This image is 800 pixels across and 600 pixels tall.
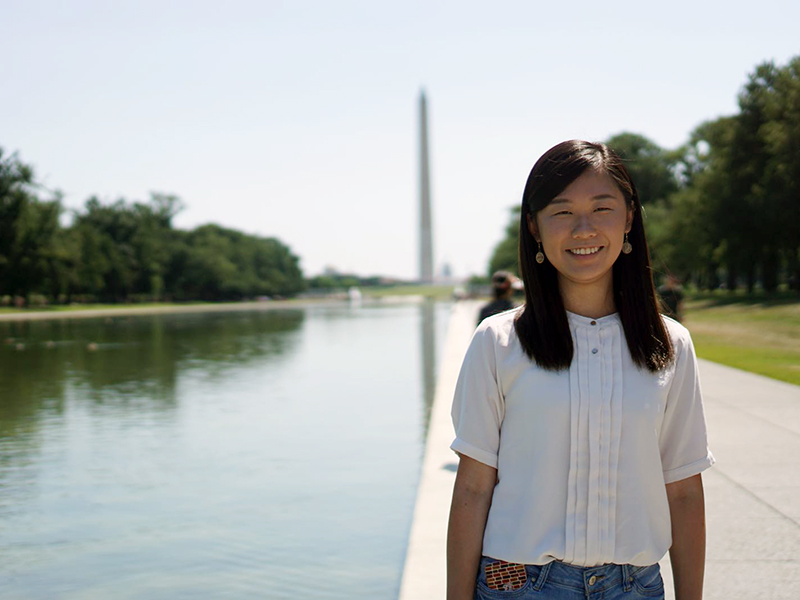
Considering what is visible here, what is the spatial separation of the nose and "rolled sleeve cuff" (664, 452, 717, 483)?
0.57 meters

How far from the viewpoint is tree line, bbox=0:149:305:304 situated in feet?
210

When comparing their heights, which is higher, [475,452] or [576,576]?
[475,452]

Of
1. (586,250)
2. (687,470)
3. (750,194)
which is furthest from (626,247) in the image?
(750,194)

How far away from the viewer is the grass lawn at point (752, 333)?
51.9 ft

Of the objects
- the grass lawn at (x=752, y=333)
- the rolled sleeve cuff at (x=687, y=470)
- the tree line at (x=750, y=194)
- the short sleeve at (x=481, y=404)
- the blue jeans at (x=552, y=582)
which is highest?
the tree line at (x=750, y=194)

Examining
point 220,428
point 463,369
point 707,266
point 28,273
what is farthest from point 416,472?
point 28,273

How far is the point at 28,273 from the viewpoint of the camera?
6419 cm

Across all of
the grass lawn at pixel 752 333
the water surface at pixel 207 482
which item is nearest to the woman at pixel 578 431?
the water surface at pixel 207 482

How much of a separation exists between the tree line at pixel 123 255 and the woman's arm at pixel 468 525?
6485 centimetres

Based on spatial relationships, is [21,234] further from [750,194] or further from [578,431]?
[578,431]

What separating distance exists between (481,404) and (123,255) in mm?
86244

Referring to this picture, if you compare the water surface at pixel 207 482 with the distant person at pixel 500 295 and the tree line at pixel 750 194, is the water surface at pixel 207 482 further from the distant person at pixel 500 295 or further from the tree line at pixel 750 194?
the tree line at pixel 750 194

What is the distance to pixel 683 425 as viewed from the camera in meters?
2.05

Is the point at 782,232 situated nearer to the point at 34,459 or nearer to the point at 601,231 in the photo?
the point at 34,459
